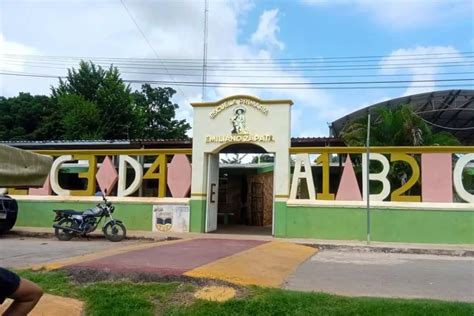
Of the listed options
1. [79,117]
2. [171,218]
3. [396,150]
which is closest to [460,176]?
[396,150]

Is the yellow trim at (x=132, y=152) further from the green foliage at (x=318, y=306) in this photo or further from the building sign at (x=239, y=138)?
the green foliage at (x=318, y=306)

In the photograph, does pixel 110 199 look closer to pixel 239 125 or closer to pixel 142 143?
pixel 142 143

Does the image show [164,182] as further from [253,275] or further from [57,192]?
[253,275]

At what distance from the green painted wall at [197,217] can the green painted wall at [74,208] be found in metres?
1.41

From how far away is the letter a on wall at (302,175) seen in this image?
50.6 ft

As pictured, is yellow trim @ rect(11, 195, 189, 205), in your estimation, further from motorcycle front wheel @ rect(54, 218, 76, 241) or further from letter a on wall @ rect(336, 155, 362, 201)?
letter a on wall @ rect(336, 155, 362, 201)

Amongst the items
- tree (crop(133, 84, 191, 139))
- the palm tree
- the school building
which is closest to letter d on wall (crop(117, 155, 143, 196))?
the school building

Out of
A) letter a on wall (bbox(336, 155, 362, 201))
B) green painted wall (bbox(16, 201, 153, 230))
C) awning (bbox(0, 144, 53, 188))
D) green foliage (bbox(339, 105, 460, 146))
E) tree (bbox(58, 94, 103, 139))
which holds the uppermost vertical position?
tree (bbox(58, 94, 103, 139))

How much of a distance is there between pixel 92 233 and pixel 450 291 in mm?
11394

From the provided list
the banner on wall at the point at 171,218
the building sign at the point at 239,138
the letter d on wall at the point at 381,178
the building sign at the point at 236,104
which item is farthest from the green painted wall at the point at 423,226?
the banner on wall at the point at 171,218

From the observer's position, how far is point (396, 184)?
17.5m

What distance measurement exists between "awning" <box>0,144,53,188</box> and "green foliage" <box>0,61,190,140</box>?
25318 mm

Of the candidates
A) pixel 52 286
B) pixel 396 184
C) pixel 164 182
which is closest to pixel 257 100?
pixel 164 182

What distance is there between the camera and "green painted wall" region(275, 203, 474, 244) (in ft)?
47.2
